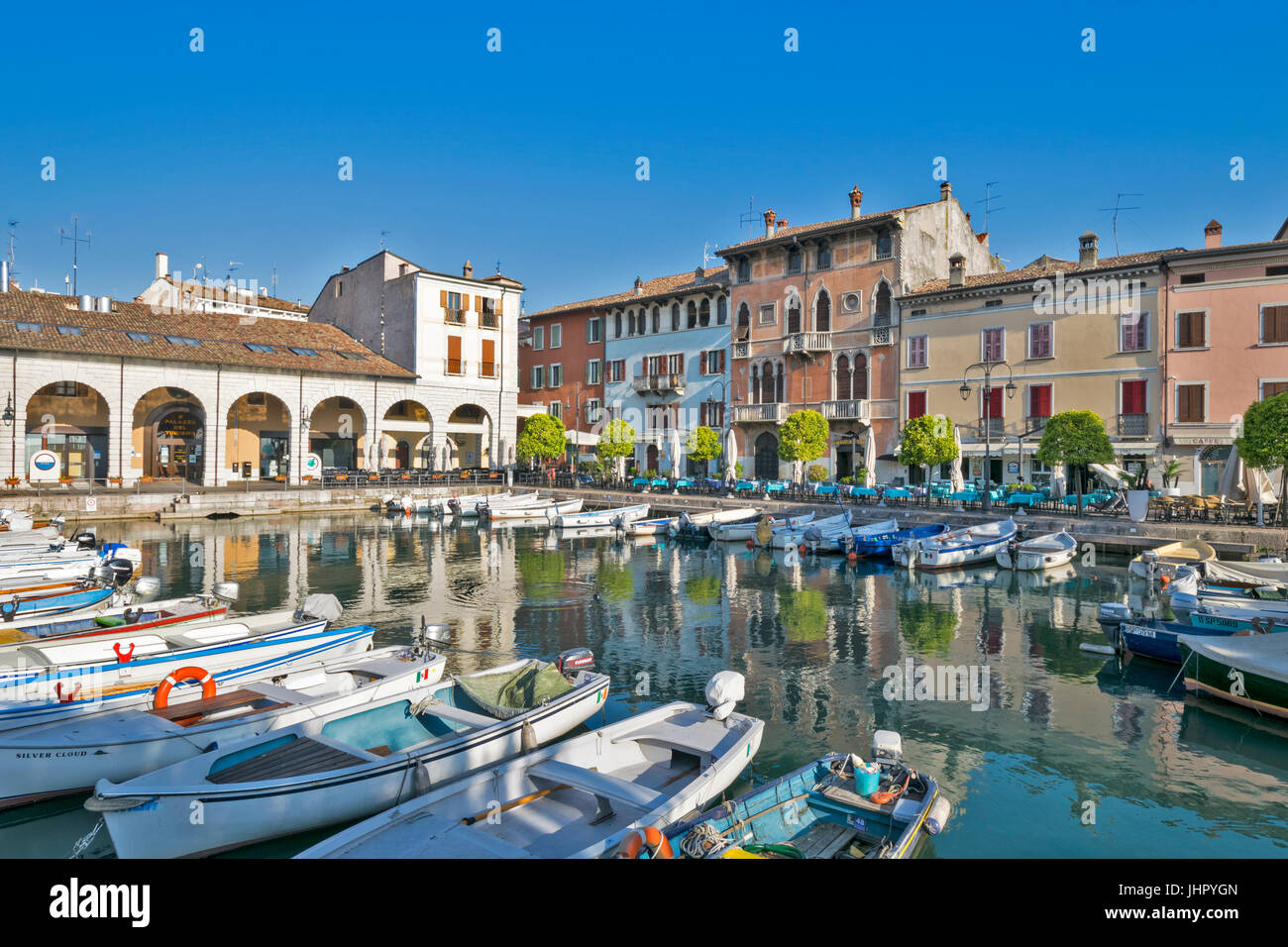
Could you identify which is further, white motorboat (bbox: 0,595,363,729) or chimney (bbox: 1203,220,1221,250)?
chimney (bbox: 1203,220,1221,250)

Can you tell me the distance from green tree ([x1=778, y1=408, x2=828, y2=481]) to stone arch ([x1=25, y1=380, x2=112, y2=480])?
101 feet

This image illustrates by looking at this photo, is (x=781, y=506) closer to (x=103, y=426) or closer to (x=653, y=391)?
(x=653, y=391)

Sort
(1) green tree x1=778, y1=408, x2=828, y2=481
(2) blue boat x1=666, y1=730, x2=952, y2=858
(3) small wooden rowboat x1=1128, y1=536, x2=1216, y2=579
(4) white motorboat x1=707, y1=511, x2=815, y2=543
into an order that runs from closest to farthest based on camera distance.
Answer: (2) blue boat x1=666, y1=730, x2=952, y2=858, (3) small wooden rowboat x1=1128, y1=536, x2=1216, y2=579, (4) white motorboat x1=707, y1=511, x2=815, y2=543, (1) green tree x1=778, y1=408, x2=828, y2=481

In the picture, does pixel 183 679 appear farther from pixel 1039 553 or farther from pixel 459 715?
pixel 1039 553

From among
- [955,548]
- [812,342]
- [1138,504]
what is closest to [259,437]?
[812,342]

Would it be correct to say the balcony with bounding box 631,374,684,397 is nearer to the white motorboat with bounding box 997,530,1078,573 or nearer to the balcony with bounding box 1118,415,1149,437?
the balcony with bounding box 1118,415,1149,437

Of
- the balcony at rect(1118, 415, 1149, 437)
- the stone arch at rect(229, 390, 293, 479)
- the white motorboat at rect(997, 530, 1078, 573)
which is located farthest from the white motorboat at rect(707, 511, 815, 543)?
the stone arch at rect(229, 390, 293, 479)

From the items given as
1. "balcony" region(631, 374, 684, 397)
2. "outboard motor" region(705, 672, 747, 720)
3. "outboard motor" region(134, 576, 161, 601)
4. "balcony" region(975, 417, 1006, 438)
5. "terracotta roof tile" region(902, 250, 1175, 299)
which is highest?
"terracotta roof tile" region(902, 250, 1175, 299)

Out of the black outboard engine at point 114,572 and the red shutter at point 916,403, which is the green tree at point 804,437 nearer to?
the red shutter at point 916,403

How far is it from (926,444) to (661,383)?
65.7 ft

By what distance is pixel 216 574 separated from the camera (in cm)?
2044

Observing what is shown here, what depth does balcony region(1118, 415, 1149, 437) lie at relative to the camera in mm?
31828

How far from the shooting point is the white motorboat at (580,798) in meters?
5.43
